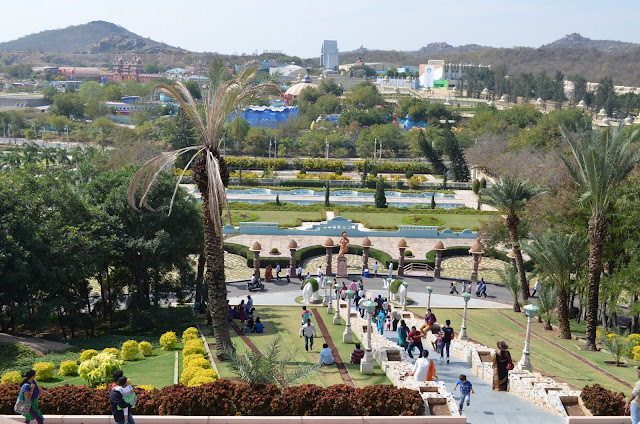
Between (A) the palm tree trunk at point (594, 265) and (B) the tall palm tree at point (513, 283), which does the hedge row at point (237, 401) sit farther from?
(B) the tall palm tree at point (513, 283)

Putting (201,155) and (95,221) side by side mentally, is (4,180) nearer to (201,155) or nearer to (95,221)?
(95,221)

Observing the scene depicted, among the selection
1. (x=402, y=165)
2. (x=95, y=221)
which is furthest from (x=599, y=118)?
(x=95, y=221)

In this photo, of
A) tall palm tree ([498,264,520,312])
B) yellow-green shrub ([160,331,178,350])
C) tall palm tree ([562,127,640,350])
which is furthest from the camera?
tall palm tree ([498,264,520,312])

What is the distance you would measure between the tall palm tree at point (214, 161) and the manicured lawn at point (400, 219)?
1064 inches

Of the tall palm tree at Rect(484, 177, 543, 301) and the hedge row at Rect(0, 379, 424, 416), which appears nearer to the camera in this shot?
the hedge row at Rect(0, 379, 424, 416)

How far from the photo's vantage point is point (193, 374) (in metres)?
15.1

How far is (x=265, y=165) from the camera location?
241 ft

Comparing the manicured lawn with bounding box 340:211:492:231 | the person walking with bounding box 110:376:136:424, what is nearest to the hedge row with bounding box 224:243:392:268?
the manicured lawn with bounding box 340:211:492:231

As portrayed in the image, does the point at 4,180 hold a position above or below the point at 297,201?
above

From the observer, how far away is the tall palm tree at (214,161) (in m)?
17.5

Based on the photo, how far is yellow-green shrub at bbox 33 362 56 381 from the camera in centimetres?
1580

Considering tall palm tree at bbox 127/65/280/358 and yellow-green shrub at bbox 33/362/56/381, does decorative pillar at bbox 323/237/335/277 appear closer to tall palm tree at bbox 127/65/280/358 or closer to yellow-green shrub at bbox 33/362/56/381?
tall palm tree at bbox 127/65/280/358

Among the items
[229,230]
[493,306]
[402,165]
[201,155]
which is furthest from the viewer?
[402,165]

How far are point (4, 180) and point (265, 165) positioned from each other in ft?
169
